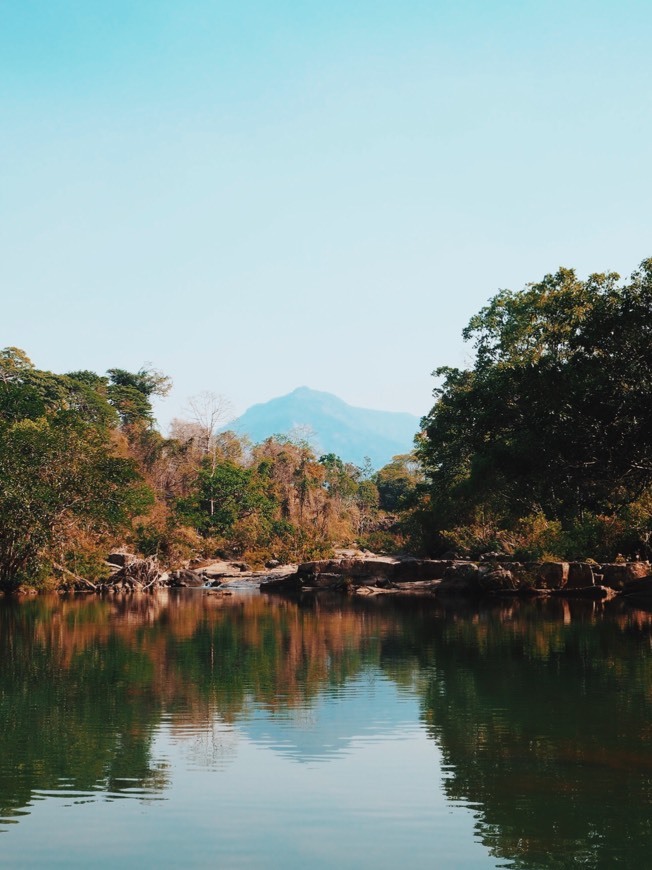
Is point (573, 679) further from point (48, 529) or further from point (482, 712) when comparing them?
point (48, 529)

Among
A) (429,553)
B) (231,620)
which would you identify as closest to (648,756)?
(231,620)

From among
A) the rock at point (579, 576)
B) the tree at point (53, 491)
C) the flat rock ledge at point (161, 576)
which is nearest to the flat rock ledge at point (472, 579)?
the rock at point (579, 576)

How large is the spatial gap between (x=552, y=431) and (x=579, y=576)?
13.5m

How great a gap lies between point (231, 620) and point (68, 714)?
1688 centimetres

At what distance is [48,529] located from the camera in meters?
38.3

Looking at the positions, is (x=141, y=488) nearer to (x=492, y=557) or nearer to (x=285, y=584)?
(x=285, y=584)

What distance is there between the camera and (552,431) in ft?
86.4

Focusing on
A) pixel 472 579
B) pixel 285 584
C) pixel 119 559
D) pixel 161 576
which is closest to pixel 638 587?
pixel 472 579

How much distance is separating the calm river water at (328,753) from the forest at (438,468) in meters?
5.91

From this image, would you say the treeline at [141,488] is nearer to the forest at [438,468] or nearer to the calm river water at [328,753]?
the forest at [438,468]

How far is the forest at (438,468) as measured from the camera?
25984mm

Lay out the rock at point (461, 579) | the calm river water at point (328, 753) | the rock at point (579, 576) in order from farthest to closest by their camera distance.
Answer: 1. the rock at point (461, 579)
2. the rock at point (579, 576)
3. the calm river water at point (328, 753)

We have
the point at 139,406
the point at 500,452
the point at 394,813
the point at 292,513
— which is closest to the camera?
the point at 394,813

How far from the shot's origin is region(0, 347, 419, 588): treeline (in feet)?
127
